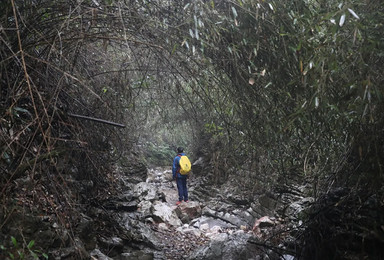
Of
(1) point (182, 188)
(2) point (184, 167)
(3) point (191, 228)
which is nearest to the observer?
(3) point (191, 228)

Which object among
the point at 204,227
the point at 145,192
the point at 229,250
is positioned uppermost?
the point at 229,250

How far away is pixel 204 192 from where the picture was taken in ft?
33.5

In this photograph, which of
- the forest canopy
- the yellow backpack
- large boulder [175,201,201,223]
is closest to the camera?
the forest canopy

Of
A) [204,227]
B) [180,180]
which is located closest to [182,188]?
[180,180]

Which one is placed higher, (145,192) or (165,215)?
(145,192)

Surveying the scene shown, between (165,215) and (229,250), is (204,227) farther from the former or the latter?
(229,250)

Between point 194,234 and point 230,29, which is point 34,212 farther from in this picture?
point 194,234

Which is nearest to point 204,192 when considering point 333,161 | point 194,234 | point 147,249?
point 194,234

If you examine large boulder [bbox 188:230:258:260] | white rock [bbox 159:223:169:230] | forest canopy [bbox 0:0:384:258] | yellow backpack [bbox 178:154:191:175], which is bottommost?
white rock [bbox 159:223:169:230]

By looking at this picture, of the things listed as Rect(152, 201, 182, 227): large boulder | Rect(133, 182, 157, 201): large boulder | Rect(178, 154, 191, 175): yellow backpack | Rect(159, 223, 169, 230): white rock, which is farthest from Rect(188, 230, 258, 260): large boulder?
Rect(178, 154, 191, 175): yellow backpack

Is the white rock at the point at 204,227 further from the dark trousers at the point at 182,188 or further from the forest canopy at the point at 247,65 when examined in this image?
the forest canopy at the point at 247,65

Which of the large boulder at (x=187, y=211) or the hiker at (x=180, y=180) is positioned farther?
the hiker at (x=180, y=180)

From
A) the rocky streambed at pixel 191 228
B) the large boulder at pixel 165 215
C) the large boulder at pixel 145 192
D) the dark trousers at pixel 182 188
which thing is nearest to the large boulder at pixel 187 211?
the rocky streambed at pixel 191 228

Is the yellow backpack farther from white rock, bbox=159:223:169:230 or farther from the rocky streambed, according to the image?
white rock, bbox=159:223:169:230
